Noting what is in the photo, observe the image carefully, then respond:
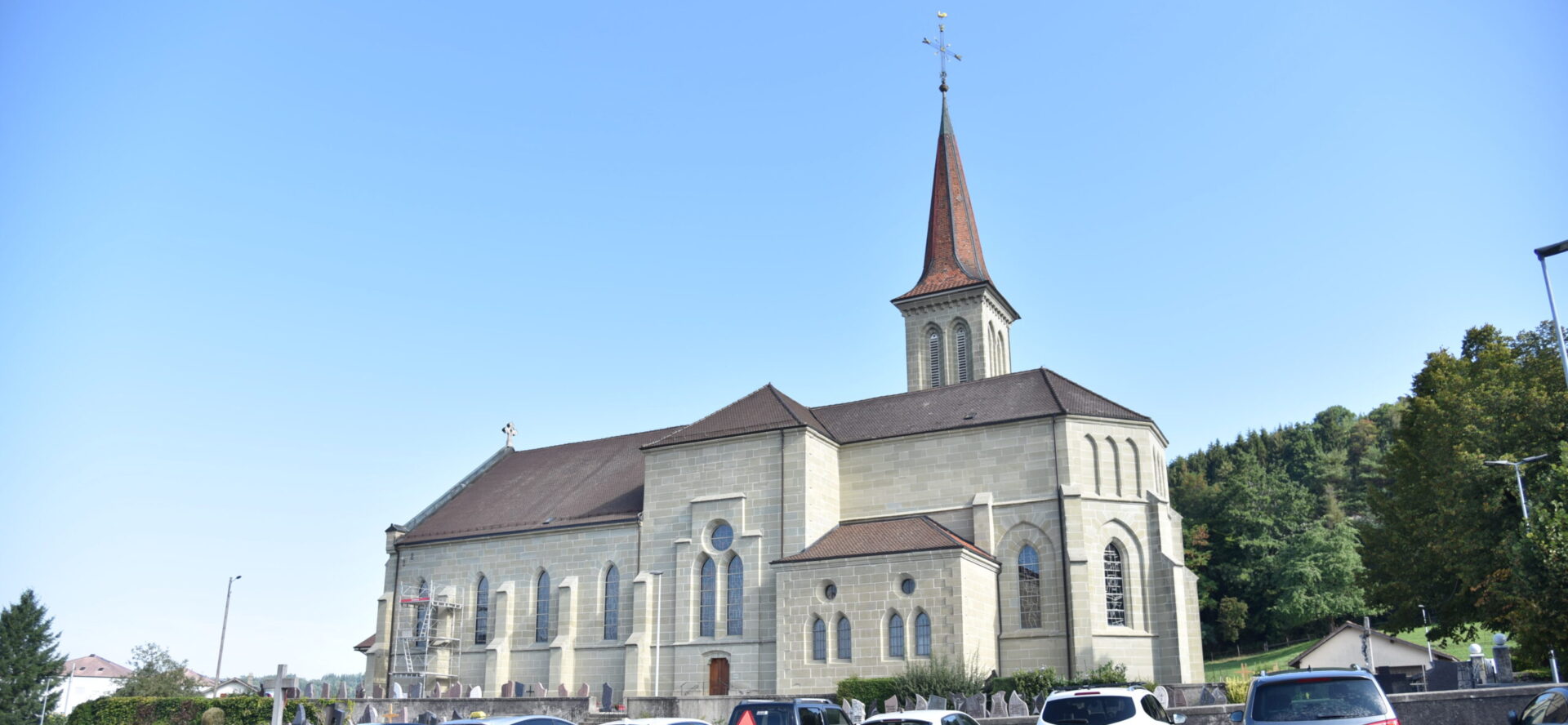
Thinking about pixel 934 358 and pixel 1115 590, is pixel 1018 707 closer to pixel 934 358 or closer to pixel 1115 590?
pixel 1115 590

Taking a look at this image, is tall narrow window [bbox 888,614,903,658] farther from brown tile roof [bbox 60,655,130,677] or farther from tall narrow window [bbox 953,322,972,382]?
brown tile roof [bbox 60,655,130,677]

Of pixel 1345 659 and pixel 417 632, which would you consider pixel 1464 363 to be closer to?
pixel 1345 659

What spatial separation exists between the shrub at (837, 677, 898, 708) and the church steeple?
18.3 meters

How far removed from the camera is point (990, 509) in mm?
38969

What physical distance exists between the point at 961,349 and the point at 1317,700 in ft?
129

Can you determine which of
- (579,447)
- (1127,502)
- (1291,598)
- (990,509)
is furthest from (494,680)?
(1291,598)

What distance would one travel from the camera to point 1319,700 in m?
12.5

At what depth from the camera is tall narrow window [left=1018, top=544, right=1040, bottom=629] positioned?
37.5 metres

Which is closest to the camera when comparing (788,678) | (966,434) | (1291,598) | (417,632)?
(788,678)

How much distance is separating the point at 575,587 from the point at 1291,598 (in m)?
44.7

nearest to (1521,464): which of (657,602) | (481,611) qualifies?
(657,602)

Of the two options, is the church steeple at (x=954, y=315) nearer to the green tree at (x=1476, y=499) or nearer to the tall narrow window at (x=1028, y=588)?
the tall narrow window at (x=1028, y=588)

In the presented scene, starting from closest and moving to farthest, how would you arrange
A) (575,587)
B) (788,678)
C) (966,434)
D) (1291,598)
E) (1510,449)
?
(1510,449), (788,678), (966,434), (575,587), (1291,598)

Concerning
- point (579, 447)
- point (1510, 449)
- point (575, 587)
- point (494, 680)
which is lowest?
point (494, 680)
